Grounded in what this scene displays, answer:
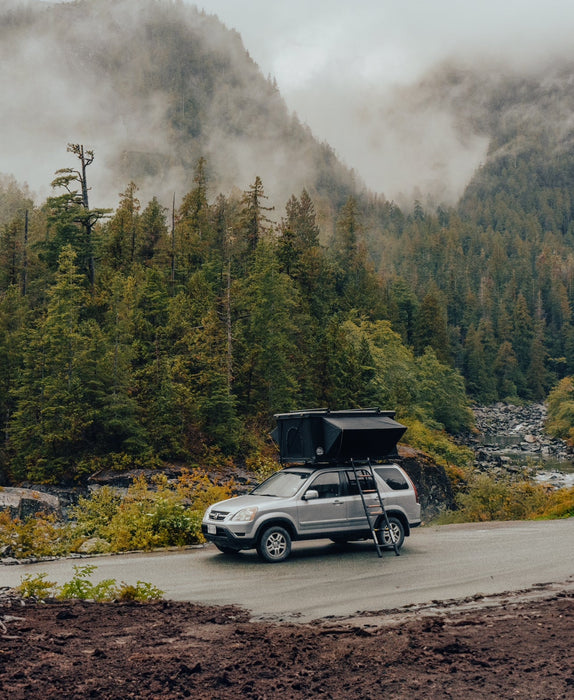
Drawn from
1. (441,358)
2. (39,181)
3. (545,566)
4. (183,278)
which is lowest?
(545,566)

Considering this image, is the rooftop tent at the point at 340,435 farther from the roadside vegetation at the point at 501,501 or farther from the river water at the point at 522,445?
the river water at the point at 522,445

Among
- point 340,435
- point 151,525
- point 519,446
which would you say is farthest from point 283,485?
point 519,446

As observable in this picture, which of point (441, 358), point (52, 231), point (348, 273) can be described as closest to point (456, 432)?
point (441, 358)

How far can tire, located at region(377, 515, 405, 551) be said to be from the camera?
1414cm

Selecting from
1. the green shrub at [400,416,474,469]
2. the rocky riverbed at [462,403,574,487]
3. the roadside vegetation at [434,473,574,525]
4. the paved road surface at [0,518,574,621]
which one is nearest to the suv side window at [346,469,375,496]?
the paved road surface at [0,518,574,621]

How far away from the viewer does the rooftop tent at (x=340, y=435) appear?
45.2ft

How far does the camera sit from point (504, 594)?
10141 mm

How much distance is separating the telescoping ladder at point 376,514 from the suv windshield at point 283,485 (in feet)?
3.79

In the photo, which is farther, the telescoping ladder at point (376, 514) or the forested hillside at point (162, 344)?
the forested hillside at point (162, 344)

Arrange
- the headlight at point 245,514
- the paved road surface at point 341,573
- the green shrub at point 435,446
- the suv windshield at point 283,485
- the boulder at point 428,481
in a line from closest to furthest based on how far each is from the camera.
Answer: the paved road surface at point 341,573 < the headlight at point 245,514 < the suv windshield at point 283,485 < the boulder at point 428,481 < the green shrub at point 435,446

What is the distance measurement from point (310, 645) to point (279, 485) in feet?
23.6

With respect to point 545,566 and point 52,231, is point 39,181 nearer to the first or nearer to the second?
point 52,231

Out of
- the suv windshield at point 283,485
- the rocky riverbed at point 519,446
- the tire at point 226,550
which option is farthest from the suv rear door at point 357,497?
the rocky riverbed at point 519,446

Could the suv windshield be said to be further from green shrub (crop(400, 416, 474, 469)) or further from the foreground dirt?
green shrub (crop(400, 416, 474, 469))
